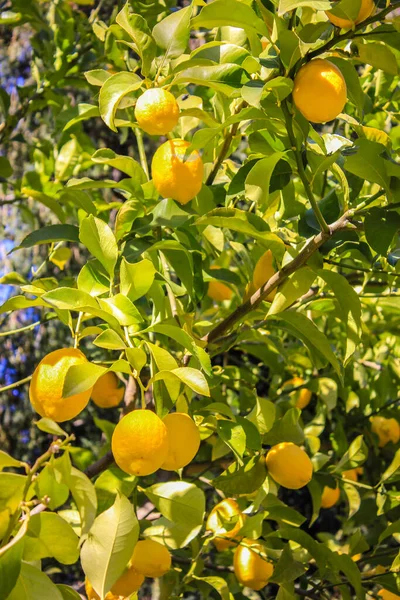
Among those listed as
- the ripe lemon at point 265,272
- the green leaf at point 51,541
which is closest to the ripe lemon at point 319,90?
the ripe lemon at point 265,272

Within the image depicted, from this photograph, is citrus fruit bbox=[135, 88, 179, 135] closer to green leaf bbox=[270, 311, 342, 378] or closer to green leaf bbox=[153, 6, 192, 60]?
green leaf bbox=[153, 6, 192, 60]

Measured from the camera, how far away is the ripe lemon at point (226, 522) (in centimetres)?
87

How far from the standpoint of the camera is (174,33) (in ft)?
2.23

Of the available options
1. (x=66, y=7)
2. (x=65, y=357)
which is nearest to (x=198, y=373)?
(x=65, y=357)

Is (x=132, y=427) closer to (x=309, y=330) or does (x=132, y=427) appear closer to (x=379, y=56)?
(x=309, y=330)

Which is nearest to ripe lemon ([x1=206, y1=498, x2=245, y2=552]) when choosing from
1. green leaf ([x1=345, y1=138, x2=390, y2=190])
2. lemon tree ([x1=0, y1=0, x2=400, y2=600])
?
lemon tree ([x1=0, y1=0, x2=400, y2=600])

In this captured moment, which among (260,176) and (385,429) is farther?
(385,429)

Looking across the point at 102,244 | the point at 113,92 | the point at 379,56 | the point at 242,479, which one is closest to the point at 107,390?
the point at 242,479

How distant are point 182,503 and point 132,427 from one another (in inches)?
7.0

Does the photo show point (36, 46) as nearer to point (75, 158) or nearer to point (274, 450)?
point (75, 158)

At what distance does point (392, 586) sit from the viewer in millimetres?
903

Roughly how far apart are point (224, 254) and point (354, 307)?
0.59 metres

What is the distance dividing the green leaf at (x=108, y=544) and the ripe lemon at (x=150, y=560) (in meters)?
0.15

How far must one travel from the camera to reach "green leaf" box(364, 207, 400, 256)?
24.5 inches
